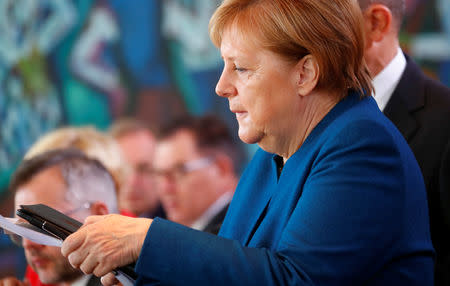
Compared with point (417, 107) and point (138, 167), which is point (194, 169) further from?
point (417, 107)

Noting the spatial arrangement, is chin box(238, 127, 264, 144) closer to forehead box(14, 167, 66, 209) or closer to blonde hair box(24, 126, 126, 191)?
forehead box(14, 167, 66, 209)

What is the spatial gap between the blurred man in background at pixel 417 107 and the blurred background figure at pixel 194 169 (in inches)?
83.7

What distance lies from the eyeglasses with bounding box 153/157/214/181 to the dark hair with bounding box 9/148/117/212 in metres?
1.90

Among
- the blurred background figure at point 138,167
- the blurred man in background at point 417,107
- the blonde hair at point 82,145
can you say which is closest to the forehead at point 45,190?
the blurred man in background at point 417,107

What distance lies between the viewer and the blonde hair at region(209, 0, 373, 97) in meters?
1.54

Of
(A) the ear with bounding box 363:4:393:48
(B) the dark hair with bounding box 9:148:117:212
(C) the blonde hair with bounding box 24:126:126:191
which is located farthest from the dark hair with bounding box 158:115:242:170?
(A) the ear with bounding box 363:4:393:48

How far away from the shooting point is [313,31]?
5.07 feet

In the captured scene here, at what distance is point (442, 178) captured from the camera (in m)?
2.12

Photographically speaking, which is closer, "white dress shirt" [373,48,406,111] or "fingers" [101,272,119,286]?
"fingers" [101,272,119,286]

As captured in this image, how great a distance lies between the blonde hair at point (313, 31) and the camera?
5.07 ft

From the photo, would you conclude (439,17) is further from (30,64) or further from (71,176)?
(30,64)

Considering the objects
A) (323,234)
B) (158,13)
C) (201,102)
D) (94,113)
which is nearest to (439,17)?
(201,102)

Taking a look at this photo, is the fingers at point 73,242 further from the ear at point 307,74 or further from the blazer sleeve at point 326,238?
the ear at point 307,74

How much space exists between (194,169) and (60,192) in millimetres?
2121
